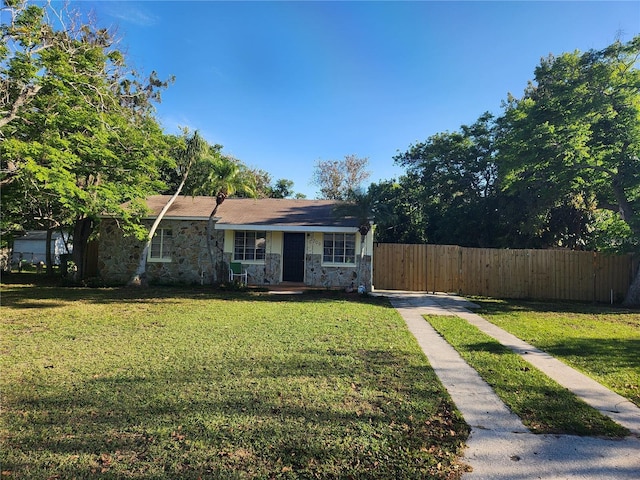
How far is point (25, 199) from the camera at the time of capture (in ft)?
40.4

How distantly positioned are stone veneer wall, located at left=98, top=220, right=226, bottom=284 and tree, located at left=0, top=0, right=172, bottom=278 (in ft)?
6.24

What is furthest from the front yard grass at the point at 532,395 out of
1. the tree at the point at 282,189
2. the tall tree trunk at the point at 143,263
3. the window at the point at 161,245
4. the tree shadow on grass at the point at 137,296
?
the tree at the point at 282,189

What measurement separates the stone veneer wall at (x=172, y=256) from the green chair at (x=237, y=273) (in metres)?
0.77

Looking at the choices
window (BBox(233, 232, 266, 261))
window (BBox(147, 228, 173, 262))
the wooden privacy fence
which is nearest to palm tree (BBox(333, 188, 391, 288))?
the wooden privacy fence

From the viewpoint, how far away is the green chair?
14.4 meters

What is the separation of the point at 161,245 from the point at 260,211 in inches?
165

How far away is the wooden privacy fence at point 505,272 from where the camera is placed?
14555 mm

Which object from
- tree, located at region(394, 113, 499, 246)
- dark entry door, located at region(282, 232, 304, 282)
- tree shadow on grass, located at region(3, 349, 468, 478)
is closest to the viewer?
tree shadow on grass, located at region(3, 349, 468, 478)

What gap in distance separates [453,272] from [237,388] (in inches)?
492

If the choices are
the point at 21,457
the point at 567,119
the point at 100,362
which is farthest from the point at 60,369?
the point at 567,119

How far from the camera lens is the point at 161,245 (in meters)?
15.4

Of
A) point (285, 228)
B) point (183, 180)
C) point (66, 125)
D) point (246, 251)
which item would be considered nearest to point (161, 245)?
point (183, 180)

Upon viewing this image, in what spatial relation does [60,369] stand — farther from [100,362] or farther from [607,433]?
[607,433]

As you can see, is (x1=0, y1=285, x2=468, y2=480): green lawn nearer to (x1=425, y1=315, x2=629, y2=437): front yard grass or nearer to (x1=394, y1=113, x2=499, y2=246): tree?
(x1=425, y1=315, x2=629, y2=437): front yard grass
